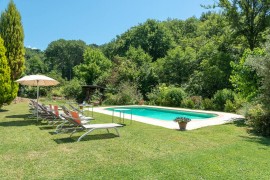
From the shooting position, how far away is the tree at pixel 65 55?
59.3 metres

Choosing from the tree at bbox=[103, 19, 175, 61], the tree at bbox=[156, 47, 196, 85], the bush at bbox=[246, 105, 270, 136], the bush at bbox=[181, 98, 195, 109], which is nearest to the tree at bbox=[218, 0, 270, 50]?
the bush at bbox=[181, 98, 195, 109]

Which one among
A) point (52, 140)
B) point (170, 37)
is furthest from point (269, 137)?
point (170, 37)

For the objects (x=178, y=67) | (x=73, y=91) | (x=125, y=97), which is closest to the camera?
(x=125, y=97)

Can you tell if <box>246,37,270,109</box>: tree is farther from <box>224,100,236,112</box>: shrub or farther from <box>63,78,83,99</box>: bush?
<box>63,78,83,99</box>: bush

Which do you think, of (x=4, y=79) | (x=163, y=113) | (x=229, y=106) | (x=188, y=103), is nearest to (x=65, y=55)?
(x=188, y=103)

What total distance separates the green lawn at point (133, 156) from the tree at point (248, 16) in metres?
12.1

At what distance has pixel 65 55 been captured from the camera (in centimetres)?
6031

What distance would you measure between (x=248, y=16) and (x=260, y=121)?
1127cm

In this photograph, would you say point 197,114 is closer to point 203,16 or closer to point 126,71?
point 126,71

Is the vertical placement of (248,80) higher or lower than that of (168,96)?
higher

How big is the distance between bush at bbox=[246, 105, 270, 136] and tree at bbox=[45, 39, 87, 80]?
5343 cm

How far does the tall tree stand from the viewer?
52.3ft

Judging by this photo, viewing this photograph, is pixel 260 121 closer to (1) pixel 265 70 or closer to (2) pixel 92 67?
(1) pixel 265 70

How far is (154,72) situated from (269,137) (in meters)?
18.2
